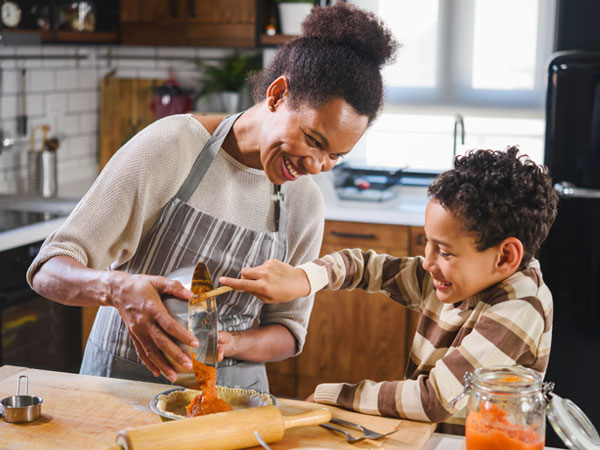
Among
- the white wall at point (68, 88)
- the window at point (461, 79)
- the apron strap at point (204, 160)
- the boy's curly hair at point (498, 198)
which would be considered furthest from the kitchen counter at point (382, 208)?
the boy's curly hair at point (498, 198)

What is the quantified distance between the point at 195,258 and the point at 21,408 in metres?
0.49

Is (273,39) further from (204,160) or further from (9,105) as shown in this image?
→ (204,160)

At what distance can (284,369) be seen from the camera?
3781 mm

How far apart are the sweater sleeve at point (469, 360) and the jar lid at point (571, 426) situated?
0.31 m

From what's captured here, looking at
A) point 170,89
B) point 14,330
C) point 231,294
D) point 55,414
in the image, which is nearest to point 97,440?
point 55,414

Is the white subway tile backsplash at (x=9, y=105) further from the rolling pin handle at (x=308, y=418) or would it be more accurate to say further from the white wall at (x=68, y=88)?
the rolling pin handle at (x=308, y=418)

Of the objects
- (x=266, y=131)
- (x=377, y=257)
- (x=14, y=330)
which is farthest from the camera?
(x=14, y=330)

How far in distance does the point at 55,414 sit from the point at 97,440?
0.45 feet

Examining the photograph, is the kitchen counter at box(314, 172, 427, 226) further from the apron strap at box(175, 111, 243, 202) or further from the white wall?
the apron strap at box(175, 111, 243, 202)

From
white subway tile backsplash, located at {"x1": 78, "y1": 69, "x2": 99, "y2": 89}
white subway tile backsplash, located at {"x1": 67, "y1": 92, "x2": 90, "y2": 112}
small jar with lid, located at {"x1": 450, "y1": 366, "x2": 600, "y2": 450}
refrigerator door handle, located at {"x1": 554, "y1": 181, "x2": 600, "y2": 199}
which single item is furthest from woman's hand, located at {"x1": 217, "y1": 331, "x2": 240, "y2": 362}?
white subway tile backsplash, located at {"x1": 78, "y1": 69, "x2": 99, "y2": 89}

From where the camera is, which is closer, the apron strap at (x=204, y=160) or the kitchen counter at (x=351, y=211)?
the apron strap at (x=204, y=160)

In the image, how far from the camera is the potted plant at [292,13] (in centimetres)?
382

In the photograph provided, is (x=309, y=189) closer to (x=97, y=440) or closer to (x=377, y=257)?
(x=377, y=257)

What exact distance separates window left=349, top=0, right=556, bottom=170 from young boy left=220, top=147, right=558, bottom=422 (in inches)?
99.7
